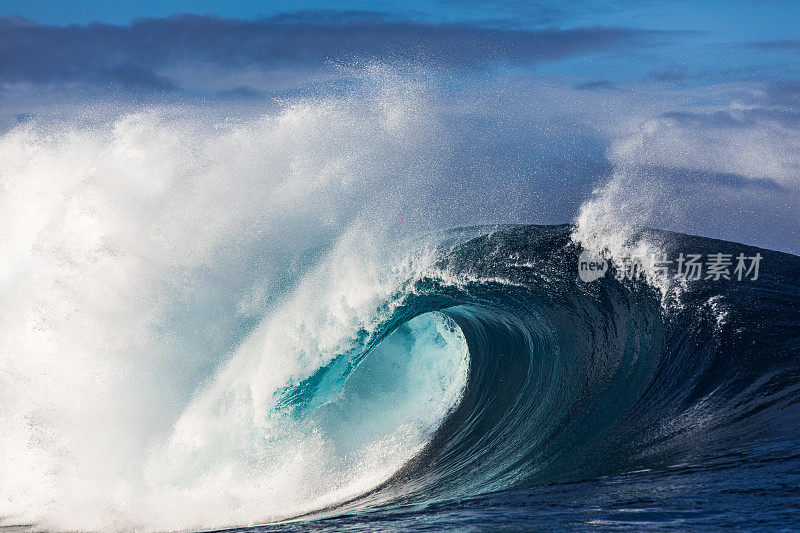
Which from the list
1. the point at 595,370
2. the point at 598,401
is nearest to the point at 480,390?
the point at 595,370

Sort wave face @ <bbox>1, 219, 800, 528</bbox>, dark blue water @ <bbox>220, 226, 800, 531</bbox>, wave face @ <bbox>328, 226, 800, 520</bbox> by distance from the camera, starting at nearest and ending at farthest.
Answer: dark blue water @ <bbox>220, 226, 800, 531</bbox>
wave face @ <bbox>328, 226, 800, 520</bbox>
wave face @ <bbox>1, 219, 800, 528</bbox>

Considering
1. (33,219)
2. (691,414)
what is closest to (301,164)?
(33,219)

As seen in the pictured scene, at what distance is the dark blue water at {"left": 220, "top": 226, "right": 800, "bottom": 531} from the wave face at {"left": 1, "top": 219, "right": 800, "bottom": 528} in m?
0.03

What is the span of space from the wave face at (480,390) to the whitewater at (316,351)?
1.5 inches

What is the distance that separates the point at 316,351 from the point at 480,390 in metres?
2.70

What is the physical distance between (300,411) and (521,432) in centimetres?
313

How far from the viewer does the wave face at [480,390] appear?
6199mm

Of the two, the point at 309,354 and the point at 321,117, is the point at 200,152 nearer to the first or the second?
the point at 321,117

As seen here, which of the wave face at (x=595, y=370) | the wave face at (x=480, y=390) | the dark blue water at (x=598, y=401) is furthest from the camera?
the wave face at (x=480, y=390)

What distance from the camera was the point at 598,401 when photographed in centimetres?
764

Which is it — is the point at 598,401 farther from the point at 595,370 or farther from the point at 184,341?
the point at 184,341

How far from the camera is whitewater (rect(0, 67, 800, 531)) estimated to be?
7.32 m

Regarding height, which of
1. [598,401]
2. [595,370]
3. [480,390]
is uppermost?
[595,370]

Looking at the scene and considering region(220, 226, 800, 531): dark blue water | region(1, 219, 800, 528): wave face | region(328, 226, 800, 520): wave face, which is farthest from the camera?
region(1, 219, 800, 528): wave face
